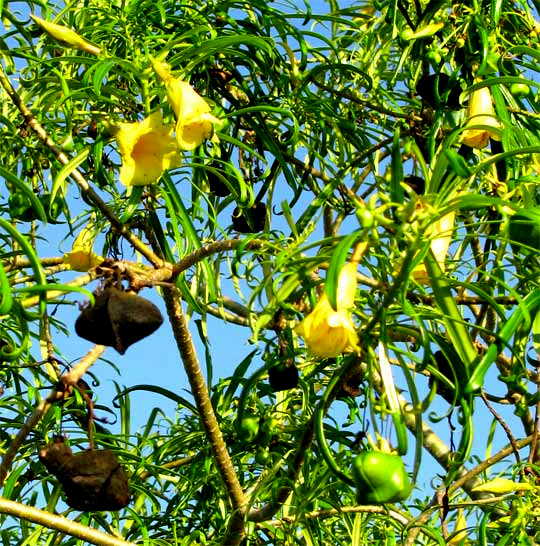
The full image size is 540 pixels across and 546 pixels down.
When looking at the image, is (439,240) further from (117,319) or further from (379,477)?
(117,319)

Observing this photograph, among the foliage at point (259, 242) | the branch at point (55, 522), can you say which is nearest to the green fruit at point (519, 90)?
the foliage at point (259, 242)

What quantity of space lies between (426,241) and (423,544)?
5.12 ft

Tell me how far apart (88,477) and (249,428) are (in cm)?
65

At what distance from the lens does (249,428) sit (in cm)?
298

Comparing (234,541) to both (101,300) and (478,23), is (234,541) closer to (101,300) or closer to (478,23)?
(101,300)

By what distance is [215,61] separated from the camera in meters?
3.03

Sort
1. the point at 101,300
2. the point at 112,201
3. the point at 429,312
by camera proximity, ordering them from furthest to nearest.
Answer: the point at 112,201 < the point at 101,300 < the point at 429,312

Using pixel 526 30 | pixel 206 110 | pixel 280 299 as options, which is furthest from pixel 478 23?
pixel 280 299

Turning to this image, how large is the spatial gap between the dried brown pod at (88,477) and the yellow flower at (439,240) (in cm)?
83

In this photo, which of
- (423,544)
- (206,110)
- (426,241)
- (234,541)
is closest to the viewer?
(426,241)

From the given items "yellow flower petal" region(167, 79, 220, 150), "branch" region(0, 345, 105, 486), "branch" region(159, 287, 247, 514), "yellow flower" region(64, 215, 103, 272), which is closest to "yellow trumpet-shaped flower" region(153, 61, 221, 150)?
"yellow flower petal" region(167, 79, 220, 150)

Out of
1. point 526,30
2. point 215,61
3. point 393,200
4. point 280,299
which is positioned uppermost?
point 526,30

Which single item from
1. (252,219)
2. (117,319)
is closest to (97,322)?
(117,319)

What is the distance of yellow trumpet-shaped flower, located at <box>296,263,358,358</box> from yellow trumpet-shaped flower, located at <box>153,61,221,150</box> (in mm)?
572
